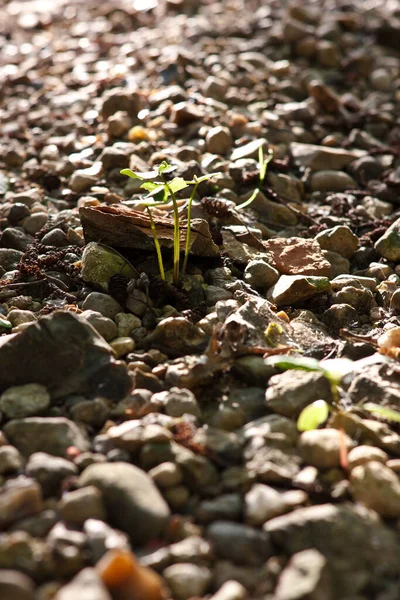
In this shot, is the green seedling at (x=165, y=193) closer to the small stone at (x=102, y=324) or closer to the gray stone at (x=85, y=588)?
the small stone at (x=102, y=324)

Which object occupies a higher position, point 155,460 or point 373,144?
point 155,460

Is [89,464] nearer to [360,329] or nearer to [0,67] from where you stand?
[360,329]

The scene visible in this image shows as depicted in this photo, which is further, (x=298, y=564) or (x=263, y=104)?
(x=263, y=104)

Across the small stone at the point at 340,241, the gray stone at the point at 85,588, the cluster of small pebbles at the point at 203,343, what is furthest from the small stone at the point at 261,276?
the gray stone at the point at 85,588

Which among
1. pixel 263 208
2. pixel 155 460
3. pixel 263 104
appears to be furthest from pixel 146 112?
pixel 155 460

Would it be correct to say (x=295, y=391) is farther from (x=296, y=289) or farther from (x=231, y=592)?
(x=231, y=592)

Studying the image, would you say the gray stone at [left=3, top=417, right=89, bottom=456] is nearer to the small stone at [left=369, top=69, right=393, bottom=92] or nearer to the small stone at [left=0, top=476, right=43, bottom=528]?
the small stone at [left=0, top=476, right=43, bottom=528]

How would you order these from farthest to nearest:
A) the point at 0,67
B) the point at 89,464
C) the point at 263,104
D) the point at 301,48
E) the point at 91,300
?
the point at 0,67
the point at 301,48
the point at 263,104
the point at 91,300
the point at 89,464
